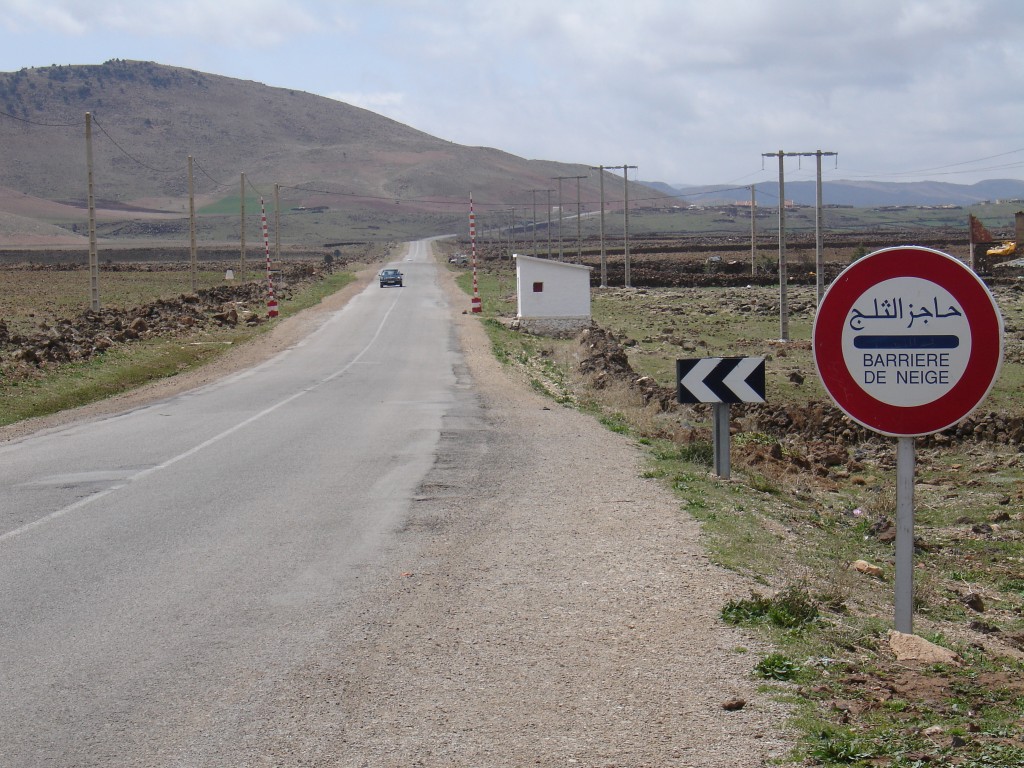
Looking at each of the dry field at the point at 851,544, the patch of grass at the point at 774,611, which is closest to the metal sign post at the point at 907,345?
the dry field at the point at 851,544

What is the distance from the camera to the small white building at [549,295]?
121 ft

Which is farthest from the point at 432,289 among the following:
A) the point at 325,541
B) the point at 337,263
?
the point at 325,541

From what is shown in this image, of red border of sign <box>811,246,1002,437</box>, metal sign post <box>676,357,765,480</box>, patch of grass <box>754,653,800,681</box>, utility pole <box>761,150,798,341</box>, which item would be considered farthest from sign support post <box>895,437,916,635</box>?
utility pole <box>761,150,798,341</box>

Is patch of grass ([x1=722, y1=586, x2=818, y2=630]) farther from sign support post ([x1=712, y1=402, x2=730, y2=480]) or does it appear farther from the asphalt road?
sign support post ([x1=712, y1=402, x2=730, y2=480])

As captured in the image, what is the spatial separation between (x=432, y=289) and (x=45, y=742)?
57.2 meters

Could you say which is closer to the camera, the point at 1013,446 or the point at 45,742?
the point at 45,742

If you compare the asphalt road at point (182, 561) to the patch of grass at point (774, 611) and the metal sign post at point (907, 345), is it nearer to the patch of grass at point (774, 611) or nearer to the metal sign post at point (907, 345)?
the patch of grass at point (774, 611)

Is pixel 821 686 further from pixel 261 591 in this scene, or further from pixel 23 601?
pixel 23 601

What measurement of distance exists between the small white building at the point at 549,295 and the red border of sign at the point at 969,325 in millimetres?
31423

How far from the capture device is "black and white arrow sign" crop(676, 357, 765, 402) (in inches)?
428

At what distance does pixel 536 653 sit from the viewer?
Answer: 19.0ft

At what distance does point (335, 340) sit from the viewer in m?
33.1

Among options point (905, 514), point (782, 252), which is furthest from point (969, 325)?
point (782, 252)

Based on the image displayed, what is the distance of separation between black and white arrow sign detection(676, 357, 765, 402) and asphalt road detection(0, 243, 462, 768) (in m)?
2.92
